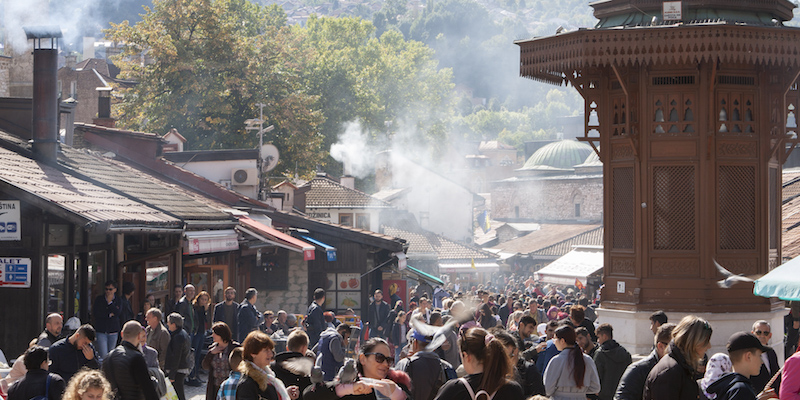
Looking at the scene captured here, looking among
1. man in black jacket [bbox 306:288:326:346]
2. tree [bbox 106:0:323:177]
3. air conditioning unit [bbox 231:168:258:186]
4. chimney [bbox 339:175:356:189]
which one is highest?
tree [bbox 106:0:323:177]

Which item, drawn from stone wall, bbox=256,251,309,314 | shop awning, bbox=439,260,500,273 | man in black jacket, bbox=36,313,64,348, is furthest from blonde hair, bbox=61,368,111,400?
shop awning, bbox=439,260,500,273

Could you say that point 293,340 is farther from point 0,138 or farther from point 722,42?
point 0,138

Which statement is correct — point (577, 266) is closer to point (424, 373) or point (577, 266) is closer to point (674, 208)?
point (674, 208)

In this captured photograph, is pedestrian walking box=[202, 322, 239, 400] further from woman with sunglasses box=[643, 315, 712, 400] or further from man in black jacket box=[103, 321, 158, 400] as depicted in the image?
woman with sunglasses box=[643, 315, 712, 400]

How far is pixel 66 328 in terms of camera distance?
11266 millimetres

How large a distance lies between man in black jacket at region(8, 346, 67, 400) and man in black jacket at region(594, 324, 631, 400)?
16.1 ft

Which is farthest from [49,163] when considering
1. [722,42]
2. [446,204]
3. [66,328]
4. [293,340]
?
[446,204]

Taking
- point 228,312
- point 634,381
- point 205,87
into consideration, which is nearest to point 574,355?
point 634,381

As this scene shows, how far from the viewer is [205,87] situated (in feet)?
119

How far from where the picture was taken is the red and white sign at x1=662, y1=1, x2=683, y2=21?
42.1ft

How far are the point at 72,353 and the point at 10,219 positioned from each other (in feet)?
11.0

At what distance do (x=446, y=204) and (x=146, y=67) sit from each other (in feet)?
130

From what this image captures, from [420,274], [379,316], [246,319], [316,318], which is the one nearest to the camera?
[246,319]

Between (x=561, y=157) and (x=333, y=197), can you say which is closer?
(x=333, y=197)
